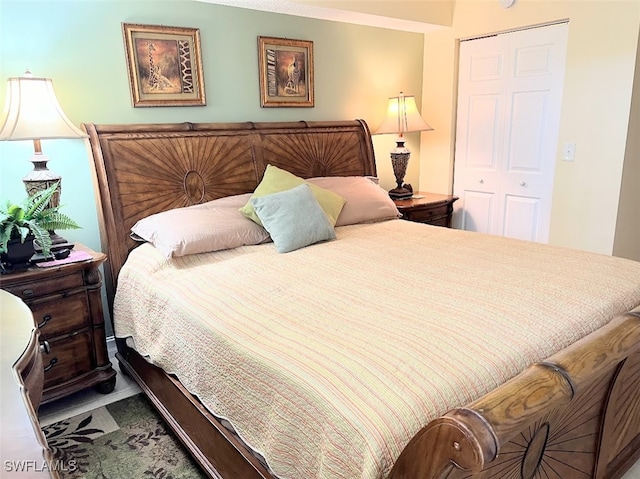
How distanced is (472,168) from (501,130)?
402 mm

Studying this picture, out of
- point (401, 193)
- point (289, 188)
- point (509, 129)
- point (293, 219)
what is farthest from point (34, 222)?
point (509, 129)

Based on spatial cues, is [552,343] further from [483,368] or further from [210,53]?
[210,53]

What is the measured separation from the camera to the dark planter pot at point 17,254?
1934 mm

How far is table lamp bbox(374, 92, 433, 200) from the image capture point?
3.54m

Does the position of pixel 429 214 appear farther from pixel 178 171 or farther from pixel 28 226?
pixel 28 226

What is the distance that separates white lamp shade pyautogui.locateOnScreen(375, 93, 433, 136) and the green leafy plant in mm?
2396

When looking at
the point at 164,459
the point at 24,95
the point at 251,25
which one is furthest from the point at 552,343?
the point at 251,25

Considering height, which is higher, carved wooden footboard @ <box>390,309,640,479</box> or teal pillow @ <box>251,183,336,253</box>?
teal pillow @ <box>251,183,336,253</box>

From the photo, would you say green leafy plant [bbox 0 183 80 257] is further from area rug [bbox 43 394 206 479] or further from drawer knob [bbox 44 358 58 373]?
area rug [bbox 43 394 206 479]

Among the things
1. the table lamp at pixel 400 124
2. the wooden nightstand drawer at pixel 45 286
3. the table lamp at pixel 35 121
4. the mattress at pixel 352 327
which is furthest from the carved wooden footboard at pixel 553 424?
the table lamp at pixel 400 124

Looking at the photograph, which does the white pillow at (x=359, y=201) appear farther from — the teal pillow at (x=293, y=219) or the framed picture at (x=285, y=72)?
the framed picture at (x=285, y=72)

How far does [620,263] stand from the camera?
204 centimetres

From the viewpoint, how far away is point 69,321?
213 centimetres

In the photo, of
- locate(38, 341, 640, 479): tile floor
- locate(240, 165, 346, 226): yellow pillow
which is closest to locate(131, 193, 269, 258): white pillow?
locate(240, 165, 346, 226): yellow pillow
